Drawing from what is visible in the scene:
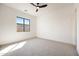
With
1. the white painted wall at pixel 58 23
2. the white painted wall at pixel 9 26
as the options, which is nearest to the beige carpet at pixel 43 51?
the white painted wall at pixel 58 23

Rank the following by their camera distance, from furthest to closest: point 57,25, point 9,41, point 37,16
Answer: point 37,16 → point 57,25 → point 9,41

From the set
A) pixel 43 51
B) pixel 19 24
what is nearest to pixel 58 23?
pixel 43 51

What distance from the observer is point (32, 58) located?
690 mm

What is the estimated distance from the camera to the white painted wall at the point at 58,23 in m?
3.43

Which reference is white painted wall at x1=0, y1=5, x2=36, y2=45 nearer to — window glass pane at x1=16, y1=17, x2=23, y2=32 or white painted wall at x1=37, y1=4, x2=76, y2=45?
window glass pane at x1=16, y1=17, x2=23, y2=32

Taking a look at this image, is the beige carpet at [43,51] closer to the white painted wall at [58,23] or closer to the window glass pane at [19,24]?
the white painted wall at [58,23]

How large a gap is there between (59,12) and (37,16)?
1.47m

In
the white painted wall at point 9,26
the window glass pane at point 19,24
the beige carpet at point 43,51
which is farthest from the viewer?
the window glass pane at point 19,24

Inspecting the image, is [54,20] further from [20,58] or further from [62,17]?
[20,58]

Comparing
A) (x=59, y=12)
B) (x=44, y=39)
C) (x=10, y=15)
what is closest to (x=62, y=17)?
(x=59, y=12)

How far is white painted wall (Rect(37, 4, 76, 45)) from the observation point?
3426 mm

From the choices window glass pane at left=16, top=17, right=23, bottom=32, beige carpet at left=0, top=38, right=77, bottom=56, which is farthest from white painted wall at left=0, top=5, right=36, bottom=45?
beige carpet at left=0, top=38, right=77, bottom=56

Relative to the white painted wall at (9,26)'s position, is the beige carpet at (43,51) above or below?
below

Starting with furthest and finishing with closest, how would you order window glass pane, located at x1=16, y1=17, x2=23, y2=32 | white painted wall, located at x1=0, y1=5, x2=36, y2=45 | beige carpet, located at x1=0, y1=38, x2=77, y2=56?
window glass pane, located at x1=16, y1=17, x2=23, y2=32
white painted wall, located at x1=0, y1=5, x2=36, y2=45
beige carpet, located at x1=0, y1=38, x2=77, y2=56
